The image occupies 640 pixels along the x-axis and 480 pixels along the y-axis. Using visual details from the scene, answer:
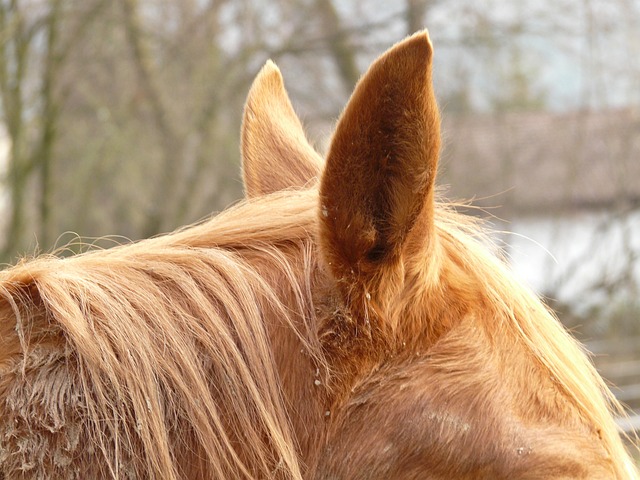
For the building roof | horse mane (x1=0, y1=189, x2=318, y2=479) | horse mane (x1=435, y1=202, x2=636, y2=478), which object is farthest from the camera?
the building roof

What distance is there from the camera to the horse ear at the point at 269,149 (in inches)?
75.6

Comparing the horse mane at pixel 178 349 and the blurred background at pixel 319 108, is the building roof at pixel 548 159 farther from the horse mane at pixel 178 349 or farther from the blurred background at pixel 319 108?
the horse mane at pixel 178 349

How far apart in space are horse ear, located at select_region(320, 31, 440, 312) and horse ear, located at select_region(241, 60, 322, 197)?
0.59 metres

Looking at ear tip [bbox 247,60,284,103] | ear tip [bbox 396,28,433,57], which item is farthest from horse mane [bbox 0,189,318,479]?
ear tip [bbox 247,60,284,103]

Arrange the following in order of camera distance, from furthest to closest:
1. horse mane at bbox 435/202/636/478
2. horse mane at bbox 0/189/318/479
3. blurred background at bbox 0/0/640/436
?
blurred background at bbox 0/0/640/436 < horse mane at bbox 435/202/636/478 < horse mane at bbox 0/189/318/479

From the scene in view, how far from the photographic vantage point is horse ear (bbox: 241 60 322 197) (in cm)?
192

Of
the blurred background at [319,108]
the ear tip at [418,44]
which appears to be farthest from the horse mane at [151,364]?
the blurred background at [319,108]

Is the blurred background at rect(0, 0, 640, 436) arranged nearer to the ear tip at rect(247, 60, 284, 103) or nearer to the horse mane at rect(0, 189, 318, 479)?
the ear tip at rect(247, 60, 284, 103)

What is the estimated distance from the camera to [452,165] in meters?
12.8

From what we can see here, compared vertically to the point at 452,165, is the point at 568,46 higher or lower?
higher

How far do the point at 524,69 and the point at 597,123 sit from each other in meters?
1.70

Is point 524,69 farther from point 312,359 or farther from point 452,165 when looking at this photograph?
point 312,359

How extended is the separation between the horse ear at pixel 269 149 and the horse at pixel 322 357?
0.47m

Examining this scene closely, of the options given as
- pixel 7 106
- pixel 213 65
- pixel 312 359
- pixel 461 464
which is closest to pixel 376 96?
pixel 312 359
